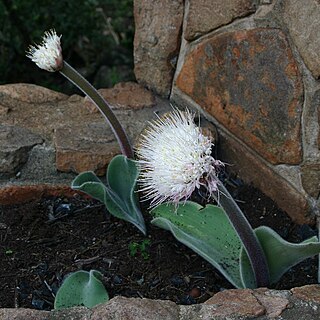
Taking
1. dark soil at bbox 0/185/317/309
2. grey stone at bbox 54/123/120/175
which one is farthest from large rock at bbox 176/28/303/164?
grey stone at bbox 54/123/120/175

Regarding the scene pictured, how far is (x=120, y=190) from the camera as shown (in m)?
2.21

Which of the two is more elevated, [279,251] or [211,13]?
[211,13]

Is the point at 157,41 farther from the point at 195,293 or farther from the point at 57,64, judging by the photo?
the point at 195,293

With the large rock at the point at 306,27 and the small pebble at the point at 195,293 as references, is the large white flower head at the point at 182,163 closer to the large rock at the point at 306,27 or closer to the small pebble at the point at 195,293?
the small pebble at the point at 195,293

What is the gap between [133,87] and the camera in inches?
107

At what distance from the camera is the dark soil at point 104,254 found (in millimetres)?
2002

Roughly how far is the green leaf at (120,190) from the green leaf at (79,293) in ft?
1.03

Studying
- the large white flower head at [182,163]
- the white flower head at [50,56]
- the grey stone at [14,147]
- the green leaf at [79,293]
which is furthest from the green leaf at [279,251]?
the grey stone at [14,147]

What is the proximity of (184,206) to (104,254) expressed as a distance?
27cm

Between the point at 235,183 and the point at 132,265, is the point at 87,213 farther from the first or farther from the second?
the point at 235,183

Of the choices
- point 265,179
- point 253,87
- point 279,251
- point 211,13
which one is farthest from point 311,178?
Result: point 211,13

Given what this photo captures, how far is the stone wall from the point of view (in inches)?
82.5

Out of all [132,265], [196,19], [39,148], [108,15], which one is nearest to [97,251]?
[132,265]

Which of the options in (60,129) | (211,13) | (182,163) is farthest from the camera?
(60,129)
